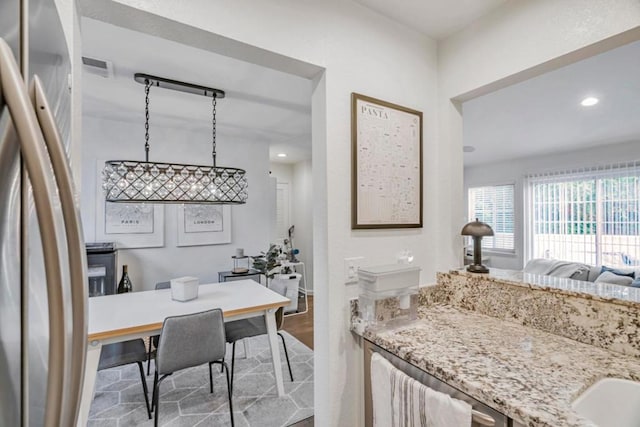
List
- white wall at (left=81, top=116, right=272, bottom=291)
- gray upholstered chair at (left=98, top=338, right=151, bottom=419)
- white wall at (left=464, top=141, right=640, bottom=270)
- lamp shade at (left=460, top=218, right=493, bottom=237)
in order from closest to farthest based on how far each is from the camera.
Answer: lamp shade at (left=460, top=218, right=493, bottom=237) < gray upholstered chair at (left=98, top=338, right=151, bottom=419) < white wall at (left=81, top=116, right=272, bottom=291) < white wall at (left=464, top=141, right=640, bottom=270)

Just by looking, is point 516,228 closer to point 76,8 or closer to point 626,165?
point 626,165

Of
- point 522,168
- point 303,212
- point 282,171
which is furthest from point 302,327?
point 522,168

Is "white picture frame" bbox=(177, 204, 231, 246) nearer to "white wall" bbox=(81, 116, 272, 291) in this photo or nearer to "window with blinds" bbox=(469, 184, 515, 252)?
"white wall" bbox=(81, 116, 272, 291)

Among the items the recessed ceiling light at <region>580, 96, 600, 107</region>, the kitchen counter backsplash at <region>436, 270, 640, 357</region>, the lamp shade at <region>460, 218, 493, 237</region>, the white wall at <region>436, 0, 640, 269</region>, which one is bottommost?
the kitchen counter backsplash at <region>436, 270, 640, 357</region>

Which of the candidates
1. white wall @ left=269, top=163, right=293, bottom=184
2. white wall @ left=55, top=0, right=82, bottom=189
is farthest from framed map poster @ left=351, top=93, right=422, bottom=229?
white wall @ left=269, top=163, right=293, bottom=184

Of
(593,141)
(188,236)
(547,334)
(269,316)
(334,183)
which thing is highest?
(593,141)

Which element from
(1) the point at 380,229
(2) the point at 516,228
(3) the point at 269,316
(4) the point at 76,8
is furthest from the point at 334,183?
(2) the point at 516,228

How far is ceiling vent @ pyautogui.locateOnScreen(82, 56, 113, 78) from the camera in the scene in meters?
2.11

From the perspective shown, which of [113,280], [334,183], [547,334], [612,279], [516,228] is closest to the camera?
[547,334]

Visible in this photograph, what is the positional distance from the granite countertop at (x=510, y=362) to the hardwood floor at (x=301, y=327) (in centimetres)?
218

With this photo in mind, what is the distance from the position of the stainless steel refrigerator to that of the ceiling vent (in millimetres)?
2117

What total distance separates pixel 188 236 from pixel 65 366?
12.3 ft

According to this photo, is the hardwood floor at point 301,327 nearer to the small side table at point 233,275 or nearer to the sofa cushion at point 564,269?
the small side table at point 233,275

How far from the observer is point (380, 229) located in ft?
5.21
